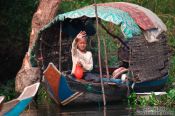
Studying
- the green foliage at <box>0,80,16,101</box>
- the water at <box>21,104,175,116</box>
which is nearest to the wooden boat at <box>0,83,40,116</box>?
the water at <box>21,104,175,116</box>

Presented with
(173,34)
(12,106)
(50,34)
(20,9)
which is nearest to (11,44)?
(20,9)

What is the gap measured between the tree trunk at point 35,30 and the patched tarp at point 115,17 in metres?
3.12

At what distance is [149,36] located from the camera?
1602 cm

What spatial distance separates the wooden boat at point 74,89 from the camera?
48.7 ft

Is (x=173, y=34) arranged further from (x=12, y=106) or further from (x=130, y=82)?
(x=12, y=106)

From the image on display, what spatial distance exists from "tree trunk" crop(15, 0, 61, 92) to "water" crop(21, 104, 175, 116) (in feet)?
10.9

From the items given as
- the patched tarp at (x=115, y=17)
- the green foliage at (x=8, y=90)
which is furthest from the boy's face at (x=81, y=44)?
the green foliage at (x=8, y=90)

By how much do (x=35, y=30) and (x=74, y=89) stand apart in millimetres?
4894

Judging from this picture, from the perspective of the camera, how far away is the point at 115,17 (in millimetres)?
15703

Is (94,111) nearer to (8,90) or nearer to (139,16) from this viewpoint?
(139,16)

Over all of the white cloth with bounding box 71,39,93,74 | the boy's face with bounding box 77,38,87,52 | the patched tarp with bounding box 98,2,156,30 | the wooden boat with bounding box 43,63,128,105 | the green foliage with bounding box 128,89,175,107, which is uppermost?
the patched tarp with bounding box 98,2,156,30

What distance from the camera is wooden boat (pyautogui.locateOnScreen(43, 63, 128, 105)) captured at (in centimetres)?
1484

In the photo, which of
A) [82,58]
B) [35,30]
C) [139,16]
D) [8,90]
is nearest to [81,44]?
[82,58]

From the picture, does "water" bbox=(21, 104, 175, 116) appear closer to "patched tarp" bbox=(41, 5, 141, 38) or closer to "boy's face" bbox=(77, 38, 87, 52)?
"boy's face" bbox=(77, 38, 87, 52)
